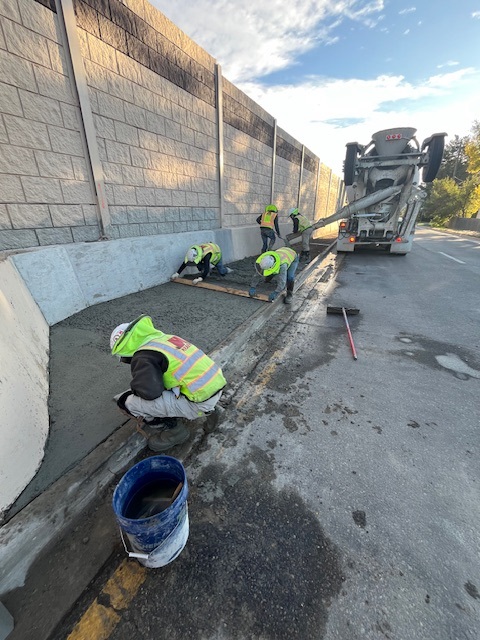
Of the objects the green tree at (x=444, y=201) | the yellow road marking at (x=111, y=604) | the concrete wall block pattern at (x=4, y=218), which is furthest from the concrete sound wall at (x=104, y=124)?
the green tree at (x=444, y=201)

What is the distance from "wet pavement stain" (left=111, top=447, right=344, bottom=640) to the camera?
1.29 meters

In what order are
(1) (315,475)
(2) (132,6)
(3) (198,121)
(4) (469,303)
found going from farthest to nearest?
(3) (198,121) < (4) (469,303) < (2) (132,6) < (1) (315,475)

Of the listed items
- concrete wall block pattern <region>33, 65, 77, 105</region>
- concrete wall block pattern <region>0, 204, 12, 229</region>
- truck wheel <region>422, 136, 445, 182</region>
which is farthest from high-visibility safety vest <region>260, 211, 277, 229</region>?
concrete wall block pattern <region>0, 204, 12, 229</region>

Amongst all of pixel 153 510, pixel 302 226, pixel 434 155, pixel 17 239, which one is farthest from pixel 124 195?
pixel 434 155

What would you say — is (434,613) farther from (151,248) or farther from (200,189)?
(200,189)

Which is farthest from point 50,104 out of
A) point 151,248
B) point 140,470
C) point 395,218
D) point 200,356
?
point 395,218

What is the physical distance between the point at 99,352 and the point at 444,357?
4159 mm

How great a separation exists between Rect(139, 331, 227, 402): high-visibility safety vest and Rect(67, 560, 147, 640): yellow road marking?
0.98 metres

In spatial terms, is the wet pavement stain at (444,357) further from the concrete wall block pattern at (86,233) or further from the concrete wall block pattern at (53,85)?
the concrete wall block pattern at (53,85)

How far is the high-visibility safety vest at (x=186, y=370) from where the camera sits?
6.74ft

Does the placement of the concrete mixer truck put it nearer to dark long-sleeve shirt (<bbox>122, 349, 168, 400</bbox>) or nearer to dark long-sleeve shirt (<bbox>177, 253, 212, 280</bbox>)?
dark long-sleeve shirt (<bbox>177, 253, 212, 280</bbox>)

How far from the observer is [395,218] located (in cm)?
960

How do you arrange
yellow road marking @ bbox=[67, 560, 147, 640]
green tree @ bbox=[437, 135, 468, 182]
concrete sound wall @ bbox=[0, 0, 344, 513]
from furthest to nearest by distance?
green tree @ bbox=[437, 135, 468, 182] → concrete sound wall @ bbox=[0, 0, 344, 513] → yellow road marking @ bbox=[67, 560, 147, 640]

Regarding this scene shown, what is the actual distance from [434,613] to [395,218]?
34.2 ft
